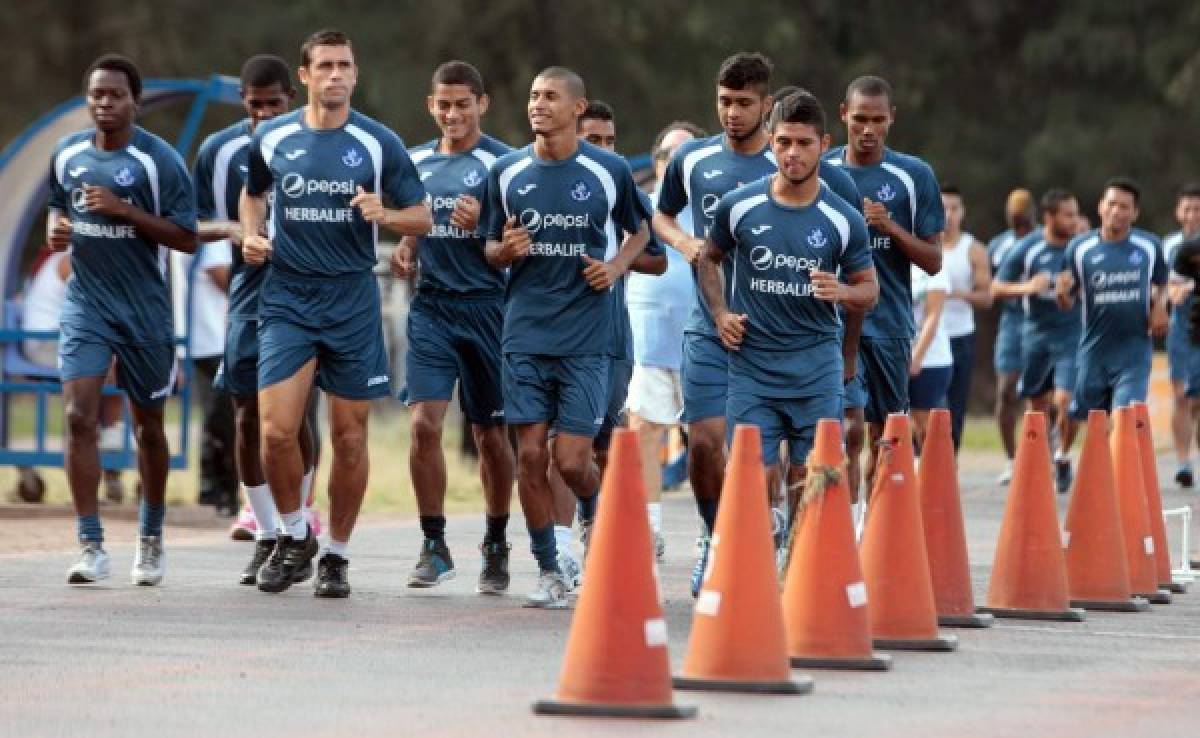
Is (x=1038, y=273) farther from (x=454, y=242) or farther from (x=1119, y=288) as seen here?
(x=454, y=242)

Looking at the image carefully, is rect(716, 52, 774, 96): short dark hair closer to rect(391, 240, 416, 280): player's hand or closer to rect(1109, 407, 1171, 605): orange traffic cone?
rect(391, 240, 416, 280): player's hand

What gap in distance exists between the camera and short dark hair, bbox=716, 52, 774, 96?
11.6 m

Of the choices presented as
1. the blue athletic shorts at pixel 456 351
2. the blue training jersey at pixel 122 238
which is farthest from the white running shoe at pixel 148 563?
the blue athletic shorts at pixel 456 351

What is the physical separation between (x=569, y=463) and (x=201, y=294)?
6.22 meters

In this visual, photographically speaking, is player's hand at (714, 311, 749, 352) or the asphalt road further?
player's hand at (714, 311, 749, 352)

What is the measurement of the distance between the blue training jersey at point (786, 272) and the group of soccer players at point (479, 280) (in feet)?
0.04

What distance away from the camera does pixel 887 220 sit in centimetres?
1277

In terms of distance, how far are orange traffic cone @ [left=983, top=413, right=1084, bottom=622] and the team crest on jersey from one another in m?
2.01

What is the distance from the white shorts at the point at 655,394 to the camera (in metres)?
15.1

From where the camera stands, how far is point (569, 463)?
1147cm

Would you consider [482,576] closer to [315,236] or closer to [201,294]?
[315,236]

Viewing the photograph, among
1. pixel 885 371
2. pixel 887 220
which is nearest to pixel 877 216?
→ pixel 887 220

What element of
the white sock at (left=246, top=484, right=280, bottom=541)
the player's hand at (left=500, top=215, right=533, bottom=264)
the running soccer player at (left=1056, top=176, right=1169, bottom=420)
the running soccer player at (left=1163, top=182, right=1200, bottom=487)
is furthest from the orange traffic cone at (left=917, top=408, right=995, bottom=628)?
the running soccer player at (left=1163, top=182, right=1200, bottom=487)

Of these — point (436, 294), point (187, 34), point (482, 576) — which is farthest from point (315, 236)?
point (187, 34)
